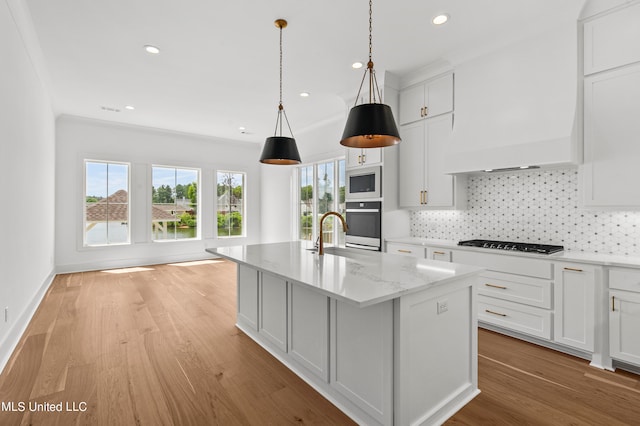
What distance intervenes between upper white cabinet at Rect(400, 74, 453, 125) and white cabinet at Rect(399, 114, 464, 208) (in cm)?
9

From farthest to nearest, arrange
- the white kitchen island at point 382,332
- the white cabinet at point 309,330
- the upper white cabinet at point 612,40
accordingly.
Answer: the upper white cabinet at point 612,40
the white cabinet at point 309,330
the white kitchen island at point 382,332

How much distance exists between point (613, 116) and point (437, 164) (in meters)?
1.58

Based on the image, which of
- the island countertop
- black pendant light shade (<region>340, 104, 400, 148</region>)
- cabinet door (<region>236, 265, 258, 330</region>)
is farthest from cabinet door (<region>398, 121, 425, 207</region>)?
cabinet door (<region>236, 265, 258, 330</region>)

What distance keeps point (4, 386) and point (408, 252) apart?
371 cm

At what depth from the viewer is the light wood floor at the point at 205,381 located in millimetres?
1879

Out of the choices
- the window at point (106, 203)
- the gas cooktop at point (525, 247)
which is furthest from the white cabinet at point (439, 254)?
the window at point (106, 203)

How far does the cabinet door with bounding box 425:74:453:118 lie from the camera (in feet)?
11.9

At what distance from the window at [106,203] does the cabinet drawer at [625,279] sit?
7.39 m

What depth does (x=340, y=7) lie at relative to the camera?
2.68m

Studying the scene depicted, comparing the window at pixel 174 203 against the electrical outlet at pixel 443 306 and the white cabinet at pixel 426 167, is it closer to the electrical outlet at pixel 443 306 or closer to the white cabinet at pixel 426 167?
the white cabinet at pixel 426 167

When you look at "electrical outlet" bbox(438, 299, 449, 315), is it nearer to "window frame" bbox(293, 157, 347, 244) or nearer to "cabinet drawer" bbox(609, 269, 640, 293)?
"cabinet drawer" bbox(609, 269, 640, 293)

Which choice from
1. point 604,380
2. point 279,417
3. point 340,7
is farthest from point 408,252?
point 340,7

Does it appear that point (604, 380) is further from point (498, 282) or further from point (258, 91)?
point (258, 91)

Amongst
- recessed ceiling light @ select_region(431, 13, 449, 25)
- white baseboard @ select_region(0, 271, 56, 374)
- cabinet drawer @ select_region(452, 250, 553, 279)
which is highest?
recessed ceiling light @ select_region(431, 13, 449, 25)
